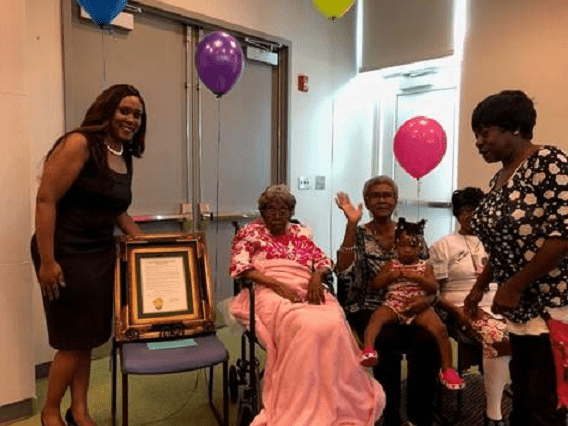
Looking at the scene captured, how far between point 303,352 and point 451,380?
66cm

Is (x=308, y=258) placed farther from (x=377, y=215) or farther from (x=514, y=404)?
(x=514, y=404)

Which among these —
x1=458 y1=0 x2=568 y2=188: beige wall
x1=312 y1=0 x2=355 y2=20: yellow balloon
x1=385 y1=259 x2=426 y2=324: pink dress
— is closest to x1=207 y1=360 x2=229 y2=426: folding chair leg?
x1=385 y1=259 x2=426 y2=324: pink dress

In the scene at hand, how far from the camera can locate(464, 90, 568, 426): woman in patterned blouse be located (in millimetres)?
1403

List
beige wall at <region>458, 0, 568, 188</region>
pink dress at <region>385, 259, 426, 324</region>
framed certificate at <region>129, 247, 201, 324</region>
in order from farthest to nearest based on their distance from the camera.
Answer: beige wall at <region>458, 0, 568, 188</region> → pink dress at <region>385, 259, 426, 324</region> → framed certificate at <region>129, 247, 201, 324</region>

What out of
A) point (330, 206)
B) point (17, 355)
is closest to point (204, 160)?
point (330, 206)

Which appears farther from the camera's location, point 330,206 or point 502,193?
point 330,206

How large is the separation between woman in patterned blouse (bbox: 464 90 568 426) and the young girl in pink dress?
612mm

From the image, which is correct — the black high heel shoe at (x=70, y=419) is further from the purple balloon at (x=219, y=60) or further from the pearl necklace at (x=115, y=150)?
the purple balloon at (x=219, y=60)

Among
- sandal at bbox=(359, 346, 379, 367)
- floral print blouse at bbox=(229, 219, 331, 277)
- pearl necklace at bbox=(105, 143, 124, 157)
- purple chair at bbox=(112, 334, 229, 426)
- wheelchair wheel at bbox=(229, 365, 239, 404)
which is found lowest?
wheelchair wheel at bbox=(229, 365, 239, 404)

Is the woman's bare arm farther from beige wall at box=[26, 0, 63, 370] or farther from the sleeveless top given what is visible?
beige wall at box=[26, 0, 63, 370]

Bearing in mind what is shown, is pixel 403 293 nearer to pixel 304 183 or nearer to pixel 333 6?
pixel 333 6

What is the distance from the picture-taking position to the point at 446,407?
2561 mm

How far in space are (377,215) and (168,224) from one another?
64.1 inches

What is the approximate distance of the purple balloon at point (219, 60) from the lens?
2799 millimetres
